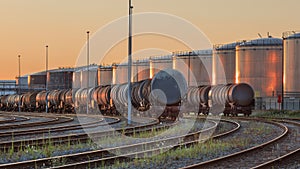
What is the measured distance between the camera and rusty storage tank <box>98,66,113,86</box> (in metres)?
83.2

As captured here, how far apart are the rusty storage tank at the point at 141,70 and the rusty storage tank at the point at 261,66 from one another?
1627cm

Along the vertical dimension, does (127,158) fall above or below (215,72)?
below

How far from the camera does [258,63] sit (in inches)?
2151

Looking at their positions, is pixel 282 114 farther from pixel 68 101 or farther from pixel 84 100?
pixel 68 101

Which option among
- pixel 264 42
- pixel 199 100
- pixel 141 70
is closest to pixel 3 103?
pixel 141 70

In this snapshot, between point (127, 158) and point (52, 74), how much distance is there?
10326cm

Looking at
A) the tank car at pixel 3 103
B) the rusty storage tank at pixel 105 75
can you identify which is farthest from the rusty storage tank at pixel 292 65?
the tank car at pixel 3 103

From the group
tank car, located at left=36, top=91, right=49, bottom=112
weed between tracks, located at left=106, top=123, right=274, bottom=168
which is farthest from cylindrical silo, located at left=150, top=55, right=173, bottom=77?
weed between tracks, located at left=106, top=123, right=274, bottom=168

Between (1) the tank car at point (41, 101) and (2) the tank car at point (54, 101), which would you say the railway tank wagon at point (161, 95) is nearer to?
(2) the tank car at point (54, 101)

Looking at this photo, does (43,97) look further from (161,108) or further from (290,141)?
(290,141)

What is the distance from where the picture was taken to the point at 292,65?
49.3 metres

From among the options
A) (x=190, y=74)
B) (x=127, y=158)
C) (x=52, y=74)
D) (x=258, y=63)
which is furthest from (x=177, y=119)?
(x=52, y=74)

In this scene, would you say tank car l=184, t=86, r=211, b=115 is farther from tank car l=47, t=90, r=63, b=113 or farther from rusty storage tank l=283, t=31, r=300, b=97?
tank car l=47, t=90, r=63, b=113

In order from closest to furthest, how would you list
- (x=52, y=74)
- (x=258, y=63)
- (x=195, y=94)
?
(x=195, y=94)
(x=258, y=63)
(x=52, y=74)
